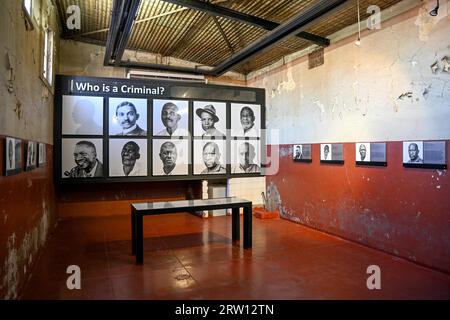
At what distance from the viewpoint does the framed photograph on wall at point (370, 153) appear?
4.62 metres

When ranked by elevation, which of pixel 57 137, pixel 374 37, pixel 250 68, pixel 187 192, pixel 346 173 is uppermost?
pixel 250 68

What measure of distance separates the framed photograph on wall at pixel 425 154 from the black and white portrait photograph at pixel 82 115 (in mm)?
5279

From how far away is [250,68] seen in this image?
8133mm

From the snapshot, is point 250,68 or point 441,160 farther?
point 250,68

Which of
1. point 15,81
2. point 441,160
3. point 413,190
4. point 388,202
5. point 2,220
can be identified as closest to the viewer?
point 2,220

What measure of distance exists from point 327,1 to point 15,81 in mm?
3486

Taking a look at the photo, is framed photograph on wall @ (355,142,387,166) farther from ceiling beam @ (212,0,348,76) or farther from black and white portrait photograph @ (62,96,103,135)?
black and white portrait photograph @ (62,96,103,135)

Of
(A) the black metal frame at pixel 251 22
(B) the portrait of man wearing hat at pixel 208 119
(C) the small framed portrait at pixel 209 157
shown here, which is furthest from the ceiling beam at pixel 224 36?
(C) the small framed portrait at pixel 209 157

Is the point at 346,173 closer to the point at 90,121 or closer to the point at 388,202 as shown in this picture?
the point at 388,202

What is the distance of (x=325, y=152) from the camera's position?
577 cm

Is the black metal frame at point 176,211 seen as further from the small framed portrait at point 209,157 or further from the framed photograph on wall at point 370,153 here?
the small framed portrait at point 209,157

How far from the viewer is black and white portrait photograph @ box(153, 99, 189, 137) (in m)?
6.71

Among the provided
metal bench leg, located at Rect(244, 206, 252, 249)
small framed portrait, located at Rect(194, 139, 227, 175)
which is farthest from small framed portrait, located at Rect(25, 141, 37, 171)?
small framed portrait, located at Rect(194, 139, 227, 175)

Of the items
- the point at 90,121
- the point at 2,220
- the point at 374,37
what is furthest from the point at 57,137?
the point at 374,37
